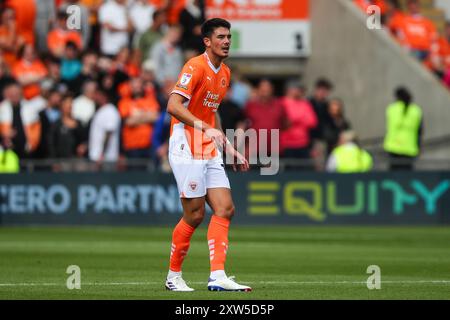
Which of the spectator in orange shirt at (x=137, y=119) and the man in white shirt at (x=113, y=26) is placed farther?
the man in white shirt at (x=113, y=26)

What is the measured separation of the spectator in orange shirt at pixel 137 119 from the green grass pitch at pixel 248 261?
208cm

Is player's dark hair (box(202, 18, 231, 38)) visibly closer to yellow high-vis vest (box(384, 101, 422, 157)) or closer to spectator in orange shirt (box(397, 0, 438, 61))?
yellow high-vis vest (box(384, 101, 422, 157))

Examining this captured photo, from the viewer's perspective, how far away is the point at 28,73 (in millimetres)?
26562

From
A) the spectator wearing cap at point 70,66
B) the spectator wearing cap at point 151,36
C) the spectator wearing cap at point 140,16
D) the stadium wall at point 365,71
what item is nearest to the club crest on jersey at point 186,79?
the spectator wearing cap at point 70,66

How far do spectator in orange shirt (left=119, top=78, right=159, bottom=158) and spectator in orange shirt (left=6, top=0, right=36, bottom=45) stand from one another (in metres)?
3.03

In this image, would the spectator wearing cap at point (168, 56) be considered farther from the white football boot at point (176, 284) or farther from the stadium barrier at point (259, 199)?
the white football boot at point (176, 284)

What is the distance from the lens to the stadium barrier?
25.4 meters

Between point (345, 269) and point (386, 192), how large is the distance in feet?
32.8

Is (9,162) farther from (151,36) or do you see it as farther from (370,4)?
(370,4)

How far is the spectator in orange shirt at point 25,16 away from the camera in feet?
91.3

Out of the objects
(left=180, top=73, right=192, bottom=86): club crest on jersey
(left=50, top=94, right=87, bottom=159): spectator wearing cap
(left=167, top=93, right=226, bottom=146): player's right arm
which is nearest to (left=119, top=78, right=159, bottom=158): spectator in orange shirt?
(left=50, top=94, right=87, bottom=159): spectator wearing cap

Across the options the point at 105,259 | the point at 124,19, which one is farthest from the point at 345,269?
the point at 124,19

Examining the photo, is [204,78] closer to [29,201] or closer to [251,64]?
[29,201]

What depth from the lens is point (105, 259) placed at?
17.4 meters
